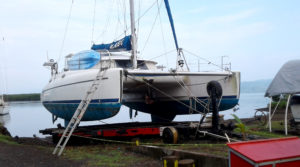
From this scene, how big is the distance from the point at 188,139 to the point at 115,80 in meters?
2.37

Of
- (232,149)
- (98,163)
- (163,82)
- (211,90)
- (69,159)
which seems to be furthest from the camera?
(163,82)

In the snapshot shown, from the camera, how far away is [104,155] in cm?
757

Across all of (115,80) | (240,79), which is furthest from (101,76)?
(240,79)

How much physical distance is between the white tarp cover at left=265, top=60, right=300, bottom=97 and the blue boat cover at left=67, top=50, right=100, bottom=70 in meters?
5.28

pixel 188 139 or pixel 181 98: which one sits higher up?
pixel 181 98

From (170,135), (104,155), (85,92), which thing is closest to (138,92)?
(85,92)

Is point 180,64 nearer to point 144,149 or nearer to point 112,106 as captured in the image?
point 112,106

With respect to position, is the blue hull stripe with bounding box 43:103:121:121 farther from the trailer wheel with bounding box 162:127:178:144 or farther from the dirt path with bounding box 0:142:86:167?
the dirt path with bounding box 0:142:86:167

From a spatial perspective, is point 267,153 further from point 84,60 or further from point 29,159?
point 84,60

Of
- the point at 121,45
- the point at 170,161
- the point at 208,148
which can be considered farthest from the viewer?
the point at 121,45

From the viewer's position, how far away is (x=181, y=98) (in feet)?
38.2

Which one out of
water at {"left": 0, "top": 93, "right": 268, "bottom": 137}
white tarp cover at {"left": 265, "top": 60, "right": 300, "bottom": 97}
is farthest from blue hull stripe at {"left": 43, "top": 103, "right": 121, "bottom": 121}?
white tarp cover at {"left": 265, "top": 60, "right": 300, "bottom": 97}

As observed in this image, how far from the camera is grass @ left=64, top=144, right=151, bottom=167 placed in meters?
6.66

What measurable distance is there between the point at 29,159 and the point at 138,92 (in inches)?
251
